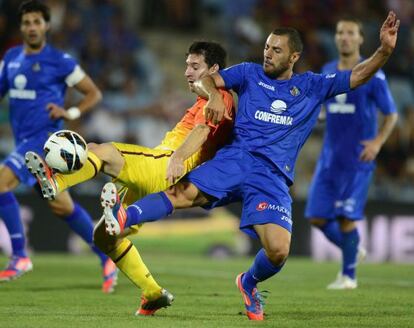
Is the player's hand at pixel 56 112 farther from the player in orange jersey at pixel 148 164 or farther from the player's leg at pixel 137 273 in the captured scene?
the player's leg at pixel 137 273

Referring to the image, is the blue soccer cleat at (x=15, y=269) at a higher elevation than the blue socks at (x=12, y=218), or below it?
below

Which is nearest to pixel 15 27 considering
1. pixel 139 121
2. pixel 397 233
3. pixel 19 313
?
pixel 139 121

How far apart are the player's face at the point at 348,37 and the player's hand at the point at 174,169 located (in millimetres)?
4062

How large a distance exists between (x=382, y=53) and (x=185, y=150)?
1560 mm

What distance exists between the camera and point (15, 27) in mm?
16281

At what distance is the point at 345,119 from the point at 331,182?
0.67m

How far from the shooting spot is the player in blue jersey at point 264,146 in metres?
6.88

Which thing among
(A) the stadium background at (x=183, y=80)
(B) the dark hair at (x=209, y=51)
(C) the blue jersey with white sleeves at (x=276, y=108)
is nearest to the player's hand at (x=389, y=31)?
(C) the blue jersey with white sleeves at (x=276, y=108)

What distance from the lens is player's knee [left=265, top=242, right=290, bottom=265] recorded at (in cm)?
680

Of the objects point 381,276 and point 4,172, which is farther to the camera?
point 381,276

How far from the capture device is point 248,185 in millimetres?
7039

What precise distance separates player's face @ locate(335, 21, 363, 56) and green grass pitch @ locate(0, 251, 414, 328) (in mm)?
2427

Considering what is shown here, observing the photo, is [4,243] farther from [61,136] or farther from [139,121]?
[61,136]

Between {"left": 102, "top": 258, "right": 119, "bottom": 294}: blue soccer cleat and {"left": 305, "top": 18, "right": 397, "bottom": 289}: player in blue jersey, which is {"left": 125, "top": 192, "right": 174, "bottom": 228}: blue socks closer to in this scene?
{"left": 102, "top": 258, "right": 119, "bottom": 294}: blue soccer cleat
